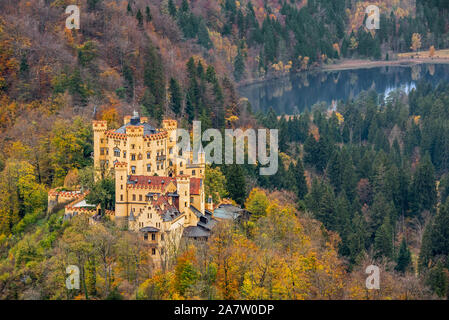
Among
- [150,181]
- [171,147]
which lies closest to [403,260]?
[171,147]

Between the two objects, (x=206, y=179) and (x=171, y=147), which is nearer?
(x=171, y=147)

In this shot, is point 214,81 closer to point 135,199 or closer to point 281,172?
point 281,172

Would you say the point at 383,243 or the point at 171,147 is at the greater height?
the point at 171,147

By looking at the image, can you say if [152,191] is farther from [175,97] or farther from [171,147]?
[175,97]

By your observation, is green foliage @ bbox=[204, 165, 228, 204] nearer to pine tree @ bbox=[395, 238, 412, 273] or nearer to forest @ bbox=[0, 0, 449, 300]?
forest @ bbox=[0, 0, 449, 300]

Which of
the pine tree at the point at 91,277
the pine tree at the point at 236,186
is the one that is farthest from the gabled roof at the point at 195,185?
the pine tree at the point at 91,277

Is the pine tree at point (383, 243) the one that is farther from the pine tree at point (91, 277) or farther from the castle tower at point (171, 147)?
the pine tree at point (91, 277)
